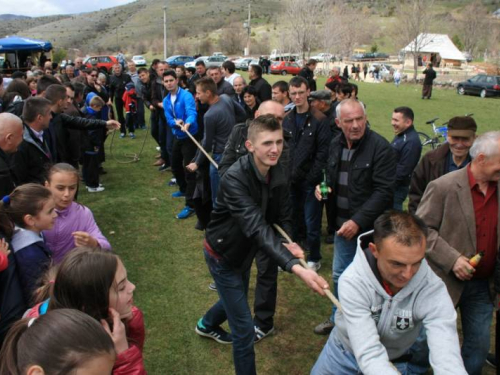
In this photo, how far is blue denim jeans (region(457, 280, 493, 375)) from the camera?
323 cm

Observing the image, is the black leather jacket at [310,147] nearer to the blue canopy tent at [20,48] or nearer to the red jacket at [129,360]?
the red jacket at [129,360]

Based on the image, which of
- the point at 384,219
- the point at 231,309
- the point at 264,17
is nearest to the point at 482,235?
the point at 384,219

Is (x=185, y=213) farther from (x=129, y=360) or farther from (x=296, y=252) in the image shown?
(x=129, y=360)

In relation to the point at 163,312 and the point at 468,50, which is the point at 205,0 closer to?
the point at 468,50

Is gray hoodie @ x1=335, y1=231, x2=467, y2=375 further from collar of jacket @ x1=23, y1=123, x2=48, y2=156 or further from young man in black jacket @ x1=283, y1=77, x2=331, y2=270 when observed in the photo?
collar of jacket @ x1=23, y1=123, x2=48, y2=156

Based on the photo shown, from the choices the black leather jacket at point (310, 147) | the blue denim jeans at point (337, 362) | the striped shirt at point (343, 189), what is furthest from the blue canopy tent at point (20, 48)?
the blue denim jeans at point (337, 362)

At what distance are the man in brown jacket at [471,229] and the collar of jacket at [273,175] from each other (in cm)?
111

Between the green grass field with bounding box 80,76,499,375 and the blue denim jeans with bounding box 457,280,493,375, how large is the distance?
69cm

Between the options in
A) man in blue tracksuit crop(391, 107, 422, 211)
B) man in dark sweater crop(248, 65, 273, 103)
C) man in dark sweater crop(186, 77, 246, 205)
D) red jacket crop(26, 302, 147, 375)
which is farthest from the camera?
man in dark sweater crop(248, 65, 273, 103)

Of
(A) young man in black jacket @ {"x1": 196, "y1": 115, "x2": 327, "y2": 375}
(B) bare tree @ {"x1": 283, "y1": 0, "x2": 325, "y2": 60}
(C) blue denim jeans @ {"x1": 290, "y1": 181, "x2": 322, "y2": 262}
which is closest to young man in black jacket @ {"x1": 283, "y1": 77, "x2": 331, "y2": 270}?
(C) blue denim jeans @ {"x1": 290, "y1": 181, "x2": 322, "y2": 262}

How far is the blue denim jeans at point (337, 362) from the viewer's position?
259cm

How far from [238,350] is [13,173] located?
2899 millimetres

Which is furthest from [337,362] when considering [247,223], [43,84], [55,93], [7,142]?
[43,84]

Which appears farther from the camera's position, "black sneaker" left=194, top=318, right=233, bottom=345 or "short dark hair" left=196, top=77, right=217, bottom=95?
"short dark hair" left=196, top=77, right=217, bottom=95
